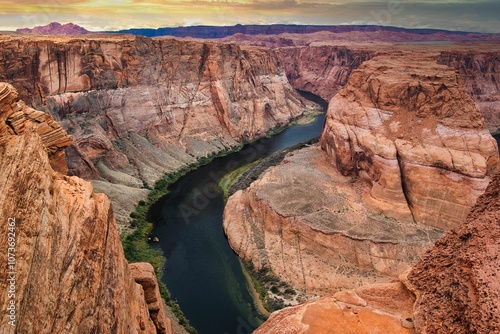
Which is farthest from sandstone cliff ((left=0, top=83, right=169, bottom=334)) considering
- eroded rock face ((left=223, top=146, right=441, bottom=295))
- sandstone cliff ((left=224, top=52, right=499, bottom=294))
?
sandstone cliff ((left=224, top=52, right=499, bottom=294))

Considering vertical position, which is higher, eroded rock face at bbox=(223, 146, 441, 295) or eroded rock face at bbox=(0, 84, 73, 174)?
eroded rock face at bbox=(0, 84, 73, 174)

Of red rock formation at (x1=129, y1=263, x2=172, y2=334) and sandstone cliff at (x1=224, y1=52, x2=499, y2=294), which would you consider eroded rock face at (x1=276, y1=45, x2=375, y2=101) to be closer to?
sandstone cliff at (x1=224, y1=52, x2=499, y2=294)

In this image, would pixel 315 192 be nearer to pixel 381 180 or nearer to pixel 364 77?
pixel 381 180

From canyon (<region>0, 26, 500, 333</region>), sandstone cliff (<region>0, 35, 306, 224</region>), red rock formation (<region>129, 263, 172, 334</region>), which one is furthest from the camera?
sandstone cliff (<region>0, 35, 306, 224</region>)

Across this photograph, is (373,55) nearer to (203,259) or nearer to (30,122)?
(203,259)

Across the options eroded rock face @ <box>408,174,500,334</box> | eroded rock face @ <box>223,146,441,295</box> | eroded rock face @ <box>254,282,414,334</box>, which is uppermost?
eroded rock face @ <box>408,174,500,334</box>

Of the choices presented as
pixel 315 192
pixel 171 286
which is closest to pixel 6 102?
pixel 171 286

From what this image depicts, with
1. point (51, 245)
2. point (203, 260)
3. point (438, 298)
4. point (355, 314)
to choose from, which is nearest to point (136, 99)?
point (203, 260)

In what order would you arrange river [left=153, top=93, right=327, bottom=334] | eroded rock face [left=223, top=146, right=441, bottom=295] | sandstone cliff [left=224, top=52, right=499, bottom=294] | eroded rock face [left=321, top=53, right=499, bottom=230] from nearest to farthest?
river [left=153, top=93, right=327, bottom=334] < eroded rock face [left=223, top=146, right=441, bottom=295] < sandstone cliff [left=224, top=52, right=499, bottom=294] < eroded rock face [left=321, top=53, right=499, bottom=230]
